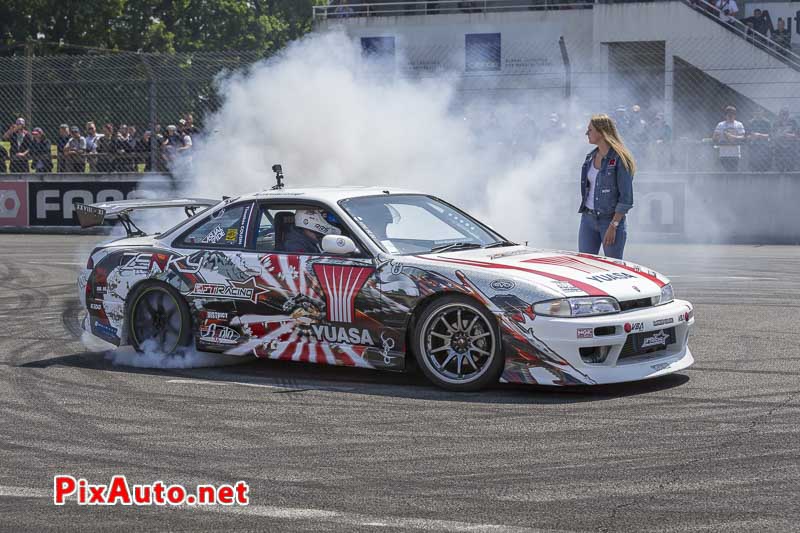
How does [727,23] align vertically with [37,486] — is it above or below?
above

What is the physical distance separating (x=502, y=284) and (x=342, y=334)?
1128mm

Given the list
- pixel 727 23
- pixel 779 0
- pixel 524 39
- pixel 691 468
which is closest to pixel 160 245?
pixel 691 468

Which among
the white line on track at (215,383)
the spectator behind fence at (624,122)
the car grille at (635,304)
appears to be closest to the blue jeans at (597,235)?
the car grille at (635,304)

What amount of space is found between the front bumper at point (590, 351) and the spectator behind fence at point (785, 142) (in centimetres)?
1257

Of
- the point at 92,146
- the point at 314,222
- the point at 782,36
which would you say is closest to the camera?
the point at 314,222

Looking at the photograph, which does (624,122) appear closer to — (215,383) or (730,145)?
(730,145)

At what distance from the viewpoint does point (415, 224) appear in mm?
7785

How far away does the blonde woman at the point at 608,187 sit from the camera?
9070mm

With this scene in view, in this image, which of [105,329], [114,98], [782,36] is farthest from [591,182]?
[782,36]

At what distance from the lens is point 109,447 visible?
226 inches

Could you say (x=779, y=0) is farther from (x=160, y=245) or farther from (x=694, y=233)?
(x=160, y=245)

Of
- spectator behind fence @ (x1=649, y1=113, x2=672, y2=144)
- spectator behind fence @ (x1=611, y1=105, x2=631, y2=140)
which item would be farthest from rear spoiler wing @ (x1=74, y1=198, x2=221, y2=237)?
spectator behind fence @ (x1=649, y1=113, x2=672, y2=144)

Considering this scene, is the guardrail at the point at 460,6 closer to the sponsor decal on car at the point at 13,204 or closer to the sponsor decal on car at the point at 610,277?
the sponsor decal on car at the point at 13,204

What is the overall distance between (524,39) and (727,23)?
4.59 meters
